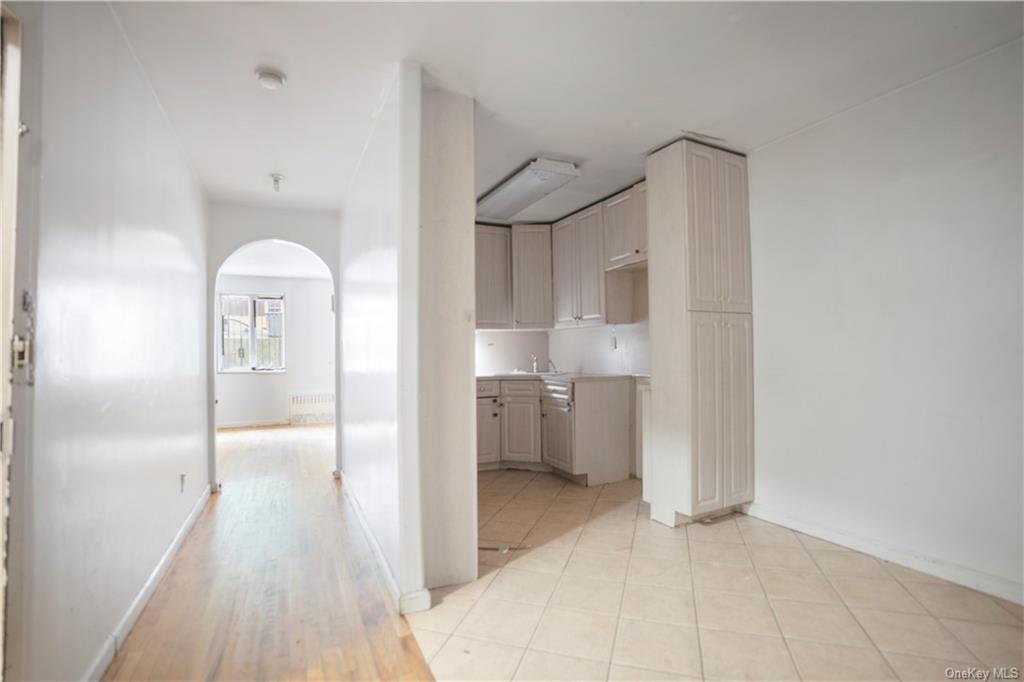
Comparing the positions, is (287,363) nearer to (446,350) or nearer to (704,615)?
(446,350)

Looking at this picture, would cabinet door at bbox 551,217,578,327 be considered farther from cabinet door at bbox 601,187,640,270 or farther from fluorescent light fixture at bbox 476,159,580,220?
fluorescent light fixture at bbox 476,159,580,220

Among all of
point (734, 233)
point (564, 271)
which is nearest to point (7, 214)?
point (734, 233)

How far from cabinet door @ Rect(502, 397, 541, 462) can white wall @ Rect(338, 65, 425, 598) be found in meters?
1.61

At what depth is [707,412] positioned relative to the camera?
10.1 ft

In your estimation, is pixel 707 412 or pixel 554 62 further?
pixel 707 412

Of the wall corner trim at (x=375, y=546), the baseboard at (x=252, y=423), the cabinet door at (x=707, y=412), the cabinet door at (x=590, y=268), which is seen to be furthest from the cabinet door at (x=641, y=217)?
the baseboard at (x=252, y=423)

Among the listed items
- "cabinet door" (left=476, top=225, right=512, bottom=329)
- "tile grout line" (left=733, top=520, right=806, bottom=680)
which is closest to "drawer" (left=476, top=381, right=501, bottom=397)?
"cabinet door" (left=476, top=225, right=512, bottom=329)

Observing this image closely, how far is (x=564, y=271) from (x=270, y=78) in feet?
10.1

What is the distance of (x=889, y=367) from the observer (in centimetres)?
259

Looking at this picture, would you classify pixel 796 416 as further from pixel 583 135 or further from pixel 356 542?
pixel 356 542

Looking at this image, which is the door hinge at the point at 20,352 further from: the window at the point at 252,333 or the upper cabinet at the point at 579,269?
the window at the point at 252,333

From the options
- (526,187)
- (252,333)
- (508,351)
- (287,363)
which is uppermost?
(526,187)

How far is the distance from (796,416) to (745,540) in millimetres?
841

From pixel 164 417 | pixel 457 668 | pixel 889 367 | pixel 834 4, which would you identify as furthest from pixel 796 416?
pixel 164 417
